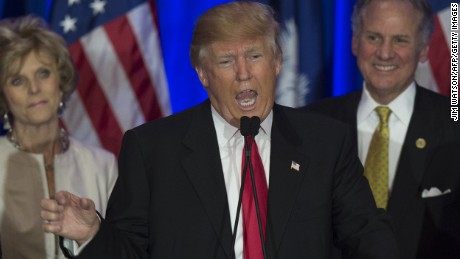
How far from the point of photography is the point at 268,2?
3936 millimetres

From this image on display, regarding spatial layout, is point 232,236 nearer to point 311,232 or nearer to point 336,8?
point 311,232

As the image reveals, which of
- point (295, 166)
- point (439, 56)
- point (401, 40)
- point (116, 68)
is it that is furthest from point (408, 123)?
point (116, 68)

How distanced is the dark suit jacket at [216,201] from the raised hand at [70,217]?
0.20 feet

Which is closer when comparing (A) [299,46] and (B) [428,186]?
(B) [428,186]

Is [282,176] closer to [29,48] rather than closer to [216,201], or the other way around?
[216,201]

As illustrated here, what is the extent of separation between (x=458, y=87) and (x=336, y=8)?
694 mm

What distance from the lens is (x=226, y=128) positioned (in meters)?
2.55

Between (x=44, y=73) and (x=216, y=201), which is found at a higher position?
(x=44, y=73)

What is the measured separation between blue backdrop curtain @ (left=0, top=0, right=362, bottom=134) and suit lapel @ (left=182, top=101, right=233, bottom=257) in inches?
58.6

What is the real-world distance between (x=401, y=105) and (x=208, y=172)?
51.2 inches

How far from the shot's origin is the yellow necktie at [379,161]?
3352mm

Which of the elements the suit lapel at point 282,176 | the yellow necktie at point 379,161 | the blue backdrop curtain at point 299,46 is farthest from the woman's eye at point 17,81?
the yellow necktie at point 379,161

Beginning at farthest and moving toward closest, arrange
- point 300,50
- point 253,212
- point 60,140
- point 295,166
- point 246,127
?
point 300,50, point 60,140, point 295,166, point 253,212, point 246,127

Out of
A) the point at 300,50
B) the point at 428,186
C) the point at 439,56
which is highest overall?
the point at 300,50
